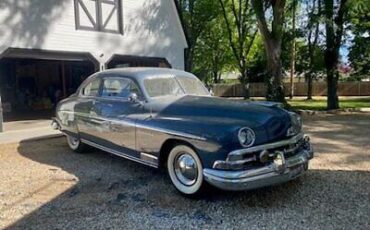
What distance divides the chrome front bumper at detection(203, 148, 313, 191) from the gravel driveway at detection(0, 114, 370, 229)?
0.34 metres

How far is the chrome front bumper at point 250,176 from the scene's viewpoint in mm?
4414

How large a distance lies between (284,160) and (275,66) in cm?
1083

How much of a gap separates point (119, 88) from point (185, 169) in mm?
2092

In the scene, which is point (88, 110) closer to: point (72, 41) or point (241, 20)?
point (72, 41)

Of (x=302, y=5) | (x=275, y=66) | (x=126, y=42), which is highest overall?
(x=302, y=5)

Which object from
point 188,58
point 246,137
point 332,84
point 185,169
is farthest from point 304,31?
point 246,137

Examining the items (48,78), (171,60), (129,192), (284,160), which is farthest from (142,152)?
(48,78)

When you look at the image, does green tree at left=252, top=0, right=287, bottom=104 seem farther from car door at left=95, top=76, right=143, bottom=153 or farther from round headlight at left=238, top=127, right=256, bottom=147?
round headlight at left=238, top=127, right=256, bottom=147

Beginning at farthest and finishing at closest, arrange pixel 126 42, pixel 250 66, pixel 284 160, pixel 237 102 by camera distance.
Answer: pixel 250 66, pixel 126 42, pixel 237 102, pixel 284 160

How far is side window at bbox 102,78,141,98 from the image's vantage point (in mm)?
6117

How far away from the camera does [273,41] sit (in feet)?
48.6

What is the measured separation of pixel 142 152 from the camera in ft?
18.6

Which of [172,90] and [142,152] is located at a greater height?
[172,90]

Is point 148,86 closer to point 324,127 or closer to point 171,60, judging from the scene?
point 324,127
